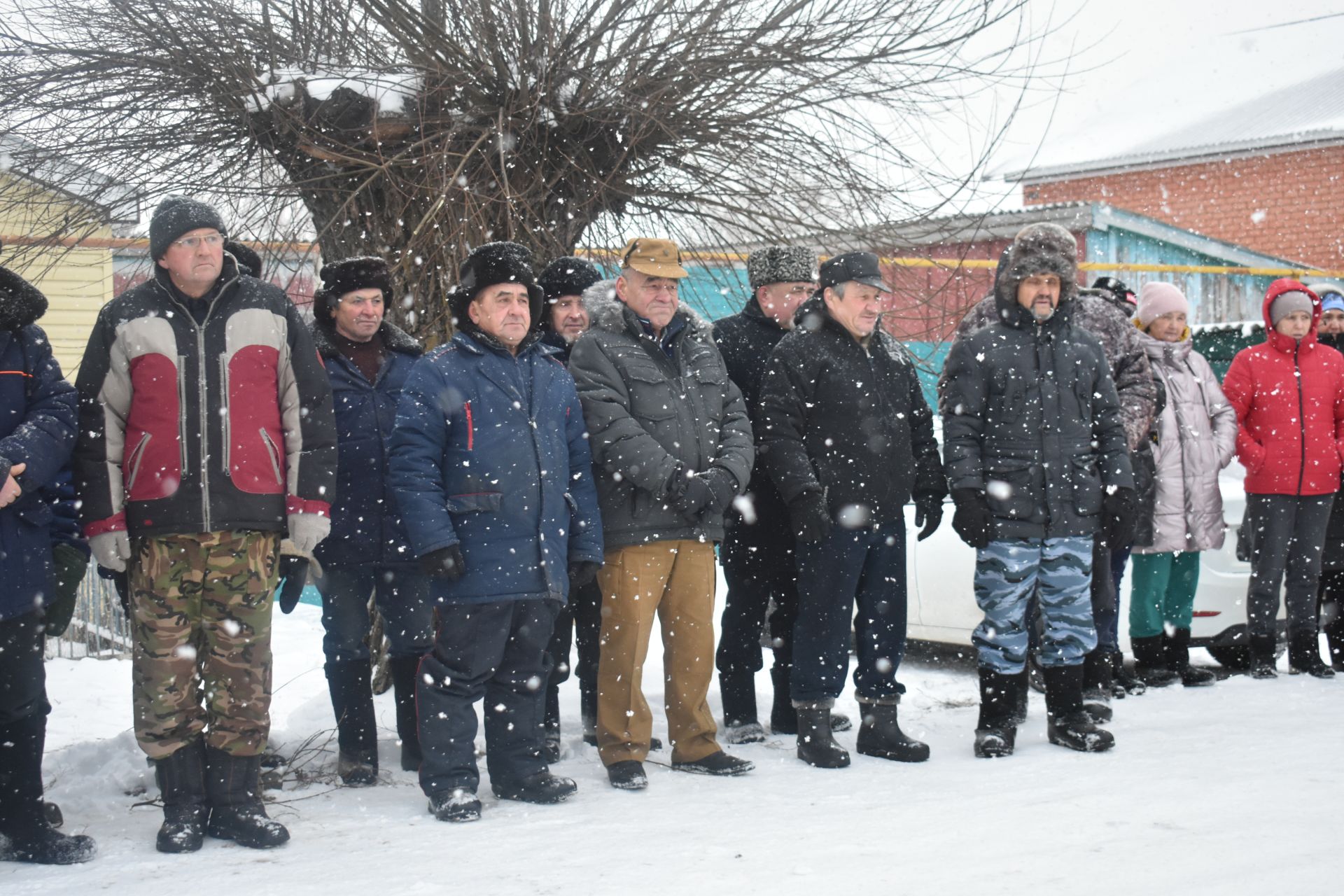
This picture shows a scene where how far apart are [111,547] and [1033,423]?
3.35 m

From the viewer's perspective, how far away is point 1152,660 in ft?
20.8

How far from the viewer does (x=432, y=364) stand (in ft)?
14.0

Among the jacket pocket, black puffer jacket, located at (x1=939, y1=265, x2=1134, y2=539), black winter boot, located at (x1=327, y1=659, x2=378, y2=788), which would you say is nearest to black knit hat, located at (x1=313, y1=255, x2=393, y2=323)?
black winter boot, located at (x1=327, y1=659, x2=378, y2=788)

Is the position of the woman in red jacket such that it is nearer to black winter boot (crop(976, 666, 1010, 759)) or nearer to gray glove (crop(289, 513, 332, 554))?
black winter boot (crop(976, 666, 1010, 759))

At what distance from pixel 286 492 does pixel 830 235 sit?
3.18 m

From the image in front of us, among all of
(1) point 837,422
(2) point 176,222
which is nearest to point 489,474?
(2) point 176,222

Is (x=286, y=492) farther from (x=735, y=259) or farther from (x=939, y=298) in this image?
(x=939, y=298)

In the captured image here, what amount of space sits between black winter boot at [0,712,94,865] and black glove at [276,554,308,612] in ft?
2.76

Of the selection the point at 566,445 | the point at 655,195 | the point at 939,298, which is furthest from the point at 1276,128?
the point at 566,445

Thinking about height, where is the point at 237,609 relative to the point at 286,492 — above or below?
below

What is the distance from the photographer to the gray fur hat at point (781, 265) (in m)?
5.52

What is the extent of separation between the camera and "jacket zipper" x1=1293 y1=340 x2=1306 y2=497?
6367 mm

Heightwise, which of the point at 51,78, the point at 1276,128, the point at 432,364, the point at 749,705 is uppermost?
the point at 1276,128

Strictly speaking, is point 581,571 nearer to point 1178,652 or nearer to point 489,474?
point 489,474
